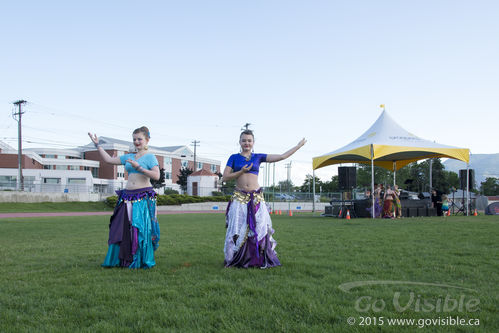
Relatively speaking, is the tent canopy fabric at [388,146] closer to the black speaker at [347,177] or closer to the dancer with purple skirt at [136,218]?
the black speaker at [347,177]

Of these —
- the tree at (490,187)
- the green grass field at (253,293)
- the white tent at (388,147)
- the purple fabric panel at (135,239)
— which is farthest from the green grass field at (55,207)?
the tree at (490,187)

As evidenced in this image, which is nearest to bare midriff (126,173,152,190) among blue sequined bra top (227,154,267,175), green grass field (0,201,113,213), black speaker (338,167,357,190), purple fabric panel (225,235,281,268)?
blue sequined bra top (227,154,267,175)

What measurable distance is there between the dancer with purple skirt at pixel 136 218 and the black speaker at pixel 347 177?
15186mm

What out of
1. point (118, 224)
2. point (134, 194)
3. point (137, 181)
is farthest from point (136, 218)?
point (137, 181)

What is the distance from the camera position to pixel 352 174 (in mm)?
20000

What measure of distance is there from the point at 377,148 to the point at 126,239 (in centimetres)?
1456

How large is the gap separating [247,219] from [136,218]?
1552mm

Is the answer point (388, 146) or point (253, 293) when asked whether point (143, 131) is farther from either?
point (388, 146)

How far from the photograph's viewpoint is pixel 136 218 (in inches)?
219

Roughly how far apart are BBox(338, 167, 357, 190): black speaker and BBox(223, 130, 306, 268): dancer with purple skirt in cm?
1449

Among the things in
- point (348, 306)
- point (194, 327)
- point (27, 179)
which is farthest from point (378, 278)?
Answer: point (27, 179)

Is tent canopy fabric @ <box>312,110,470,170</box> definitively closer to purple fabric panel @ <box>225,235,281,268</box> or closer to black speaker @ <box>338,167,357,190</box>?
black speaker @ <box>338,167,357,190</box>

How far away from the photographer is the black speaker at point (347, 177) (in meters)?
19.8

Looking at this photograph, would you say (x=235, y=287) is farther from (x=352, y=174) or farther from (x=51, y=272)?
(x=352, y=174)
